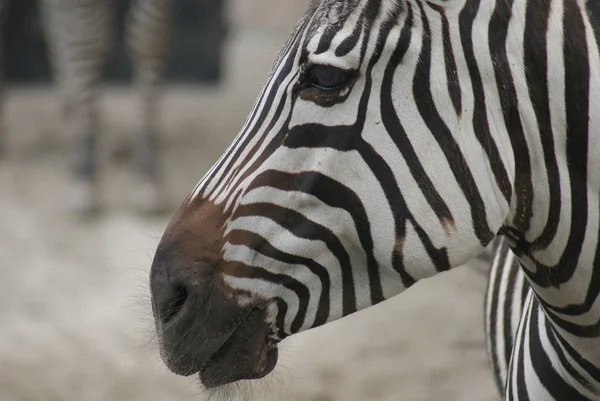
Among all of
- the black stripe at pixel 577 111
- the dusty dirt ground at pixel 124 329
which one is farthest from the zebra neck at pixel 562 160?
the dusty dirt ground at pixel 124 329

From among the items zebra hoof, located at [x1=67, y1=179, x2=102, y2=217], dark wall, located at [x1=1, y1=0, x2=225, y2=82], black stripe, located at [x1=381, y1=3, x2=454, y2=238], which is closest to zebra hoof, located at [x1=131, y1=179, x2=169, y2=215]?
zebra hoof, located at [x1=67, y1=179, x2=102, y2=217]

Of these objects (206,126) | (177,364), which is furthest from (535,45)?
(206,126)

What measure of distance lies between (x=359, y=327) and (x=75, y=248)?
2526 millimetres

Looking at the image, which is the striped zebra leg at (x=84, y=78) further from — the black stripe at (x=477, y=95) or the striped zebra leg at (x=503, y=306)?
the black stripe at (x=477, y=95)

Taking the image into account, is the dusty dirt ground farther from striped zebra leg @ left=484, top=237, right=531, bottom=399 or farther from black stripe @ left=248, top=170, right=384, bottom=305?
black stripe @ left=248, top=170, right=384, bottom=305

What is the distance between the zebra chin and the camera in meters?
1.65

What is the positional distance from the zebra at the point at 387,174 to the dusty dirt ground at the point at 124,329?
133 cm

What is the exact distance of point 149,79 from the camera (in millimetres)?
7281

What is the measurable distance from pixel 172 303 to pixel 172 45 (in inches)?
363

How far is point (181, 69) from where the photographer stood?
1066cm

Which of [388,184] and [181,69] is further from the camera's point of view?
[181,69]

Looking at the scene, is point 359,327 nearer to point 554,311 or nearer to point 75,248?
point 75,248

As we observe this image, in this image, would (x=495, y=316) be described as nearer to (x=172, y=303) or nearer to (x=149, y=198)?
(x=172, y=303)

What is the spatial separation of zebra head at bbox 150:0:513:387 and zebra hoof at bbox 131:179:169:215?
531 cm
